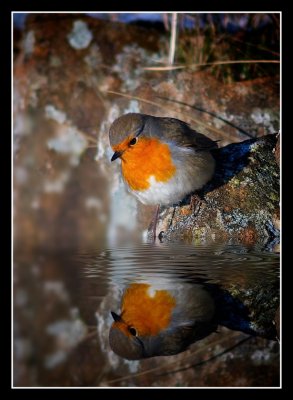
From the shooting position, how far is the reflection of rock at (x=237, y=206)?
2863mm

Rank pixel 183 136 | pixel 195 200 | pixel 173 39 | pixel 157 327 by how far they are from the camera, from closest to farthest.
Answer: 1. pixel 157 327
2. pixel 183 136
3. pixel 195 200
4. pixel 173 39

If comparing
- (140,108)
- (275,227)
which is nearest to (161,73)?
(140,108)

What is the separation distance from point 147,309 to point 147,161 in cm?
109

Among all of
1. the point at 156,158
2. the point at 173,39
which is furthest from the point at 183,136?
the point at 173,39

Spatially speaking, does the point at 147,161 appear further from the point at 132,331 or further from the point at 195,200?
the point at 132,331

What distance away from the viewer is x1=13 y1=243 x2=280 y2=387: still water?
5.74ft

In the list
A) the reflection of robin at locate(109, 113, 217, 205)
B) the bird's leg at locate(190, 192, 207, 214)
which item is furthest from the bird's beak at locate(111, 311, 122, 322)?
the bird's leg at locate(190, 192, 207, 214)

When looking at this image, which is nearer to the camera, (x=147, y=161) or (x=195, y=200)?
(x=147, y=161)

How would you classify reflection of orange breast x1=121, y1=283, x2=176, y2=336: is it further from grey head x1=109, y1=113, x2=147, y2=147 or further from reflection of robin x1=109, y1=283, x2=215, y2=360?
grey head x1=109, y1=113, x2=147, y2=147

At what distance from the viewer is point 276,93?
346 cm

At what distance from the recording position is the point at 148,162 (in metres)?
2.70

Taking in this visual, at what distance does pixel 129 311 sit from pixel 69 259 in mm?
849

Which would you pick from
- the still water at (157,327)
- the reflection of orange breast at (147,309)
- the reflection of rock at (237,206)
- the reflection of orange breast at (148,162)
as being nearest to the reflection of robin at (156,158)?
the reflection of orange breast at (148,162)

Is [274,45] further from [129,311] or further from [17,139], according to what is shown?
[129,311]
